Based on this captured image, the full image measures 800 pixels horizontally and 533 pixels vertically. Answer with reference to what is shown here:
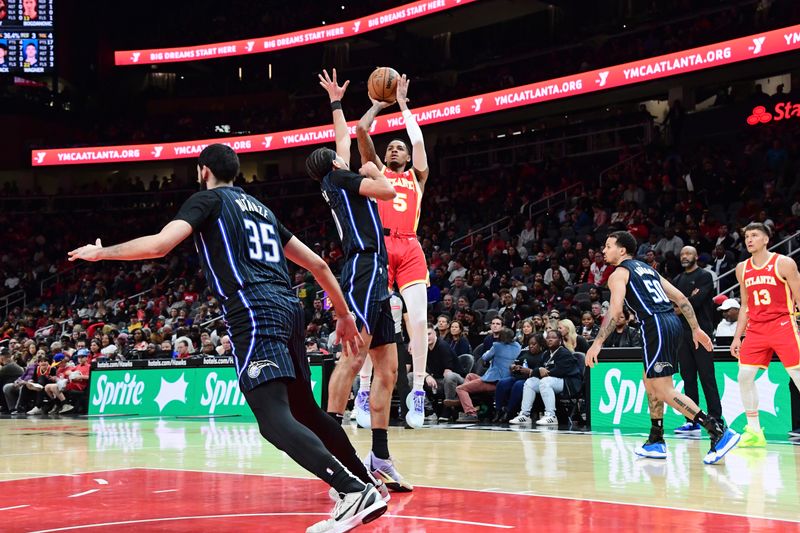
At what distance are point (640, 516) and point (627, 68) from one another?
18.2 meters

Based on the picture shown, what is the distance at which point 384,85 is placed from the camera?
6.92 m

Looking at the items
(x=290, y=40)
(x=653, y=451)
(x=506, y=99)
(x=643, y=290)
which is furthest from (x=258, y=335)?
(x=290, y=40)

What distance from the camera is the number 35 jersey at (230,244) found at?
426 cm

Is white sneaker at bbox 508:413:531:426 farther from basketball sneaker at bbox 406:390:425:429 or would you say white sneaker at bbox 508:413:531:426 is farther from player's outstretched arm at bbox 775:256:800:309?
basketball sneaker at bbox 406:390:425:429

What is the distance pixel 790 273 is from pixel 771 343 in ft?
2.30

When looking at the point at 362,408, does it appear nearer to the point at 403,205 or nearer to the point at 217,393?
the point at 403,205

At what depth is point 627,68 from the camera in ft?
70.7

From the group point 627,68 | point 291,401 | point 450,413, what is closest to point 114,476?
point 291,401

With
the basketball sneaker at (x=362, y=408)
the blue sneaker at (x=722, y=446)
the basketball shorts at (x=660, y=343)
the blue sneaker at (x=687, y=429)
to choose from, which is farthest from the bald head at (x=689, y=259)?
the basketball sneaker at (x=362, y=408)

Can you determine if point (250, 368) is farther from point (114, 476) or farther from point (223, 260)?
point (114, 476)

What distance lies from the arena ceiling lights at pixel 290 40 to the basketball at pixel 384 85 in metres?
19.1

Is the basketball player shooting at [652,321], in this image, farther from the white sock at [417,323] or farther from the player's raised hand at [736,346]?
the white sock at [417,323]

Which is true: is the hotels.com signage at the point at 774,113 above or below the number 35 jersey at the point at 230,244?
above

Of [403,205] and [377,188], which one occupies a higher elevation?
[403,205]
